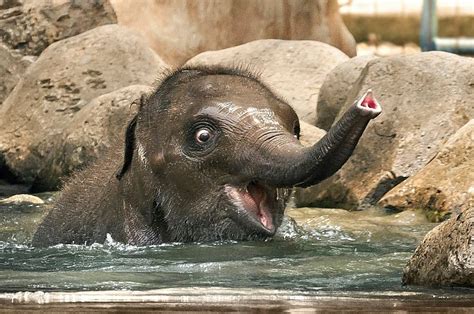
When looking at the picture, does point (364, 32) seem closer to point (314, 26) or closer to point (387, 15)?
point (387, 15)

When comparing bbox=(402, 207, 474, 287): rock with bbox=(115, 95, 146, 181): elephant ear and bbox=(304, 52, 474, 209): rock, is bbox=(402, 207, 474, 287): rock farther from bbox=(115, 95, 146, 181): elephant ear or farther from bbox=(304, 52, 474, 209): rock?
bbox=(304, 52, 474, 209): rock

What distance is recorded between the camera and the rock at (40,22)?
71.0 ft

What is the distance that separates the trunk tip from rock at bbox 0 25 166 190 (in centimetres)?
840

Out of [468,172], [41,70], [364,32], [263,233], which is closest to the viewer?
[263,233]

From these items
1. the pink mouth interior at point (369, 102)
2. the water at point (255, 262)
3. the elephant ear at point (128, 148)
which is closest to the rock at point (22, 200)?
the water at point (255, 262)

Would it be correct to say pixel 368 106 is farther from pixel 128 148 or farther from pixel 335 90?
pixel 335 90

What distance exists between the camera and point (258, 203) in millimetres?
11125

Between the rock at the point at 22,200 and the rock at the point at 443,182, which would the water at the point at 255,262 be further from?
the rock at the point at 22,200

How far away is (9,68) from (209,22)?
4088mm

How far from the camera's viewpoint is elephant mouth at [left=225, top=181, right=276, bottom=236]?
10.9 metres

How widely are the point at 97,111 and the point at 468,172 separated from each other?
4324mm

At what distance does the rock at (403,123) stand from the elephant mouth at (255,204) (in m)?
3.27

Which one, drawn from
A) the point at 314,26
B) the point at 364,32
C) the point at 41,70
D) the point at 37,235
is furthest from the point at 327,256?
the point at 364,32

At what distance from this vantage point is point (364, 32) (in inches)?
1229
